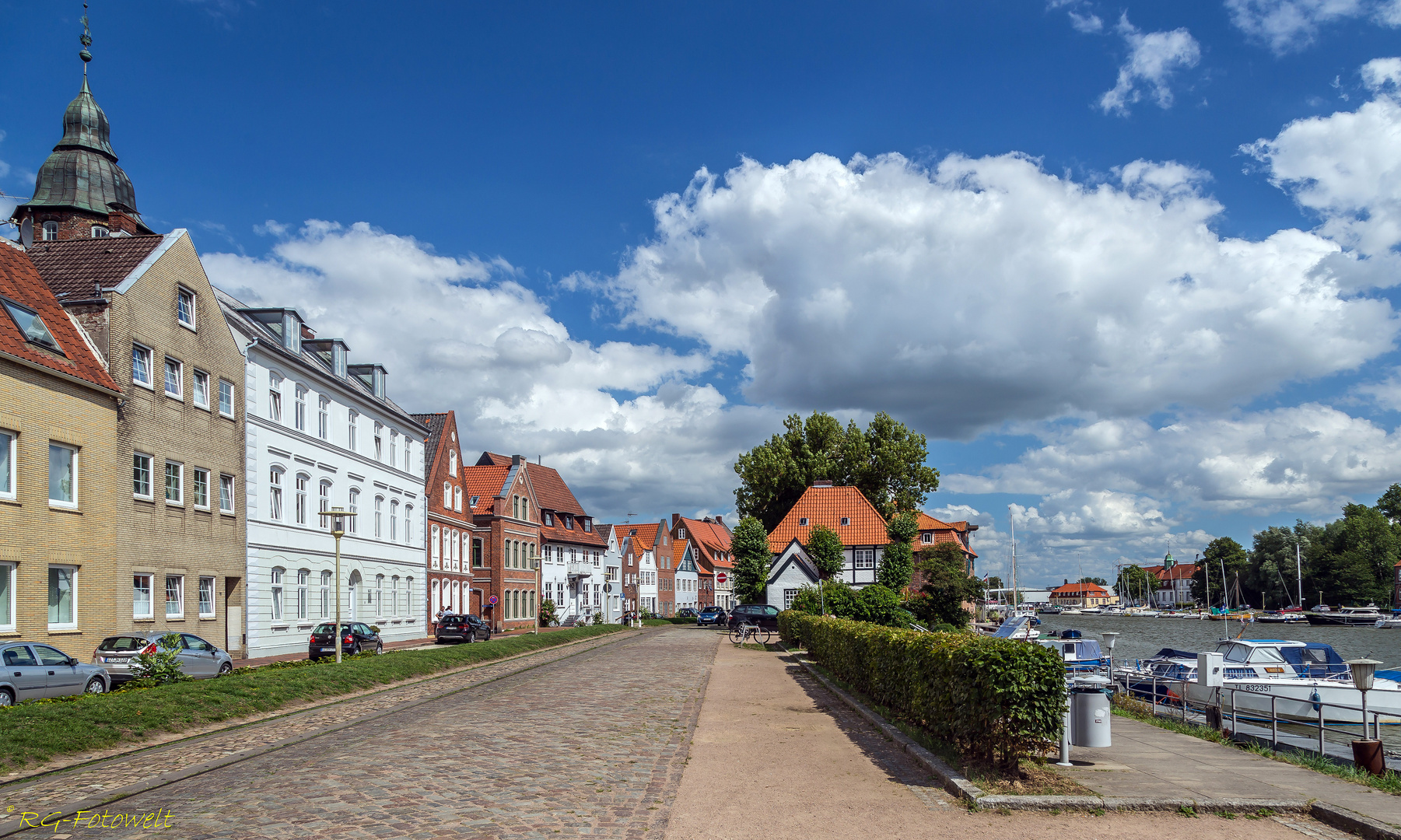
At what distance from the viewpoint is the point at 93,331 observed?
80.9 ft

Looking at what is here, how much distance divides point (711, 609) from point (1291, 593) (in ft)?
322

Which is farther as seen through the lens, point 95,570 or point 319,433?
point 319,433

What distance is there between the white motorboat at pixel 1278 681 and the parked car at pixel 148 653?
21.5 meters

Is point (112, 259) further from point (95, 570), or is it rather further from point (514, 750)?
point (514, 750)

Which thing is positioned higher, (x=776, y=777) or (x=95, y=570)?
(x=95, y=570)

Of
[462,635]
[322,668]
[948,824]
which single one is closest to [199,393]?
[322,668]

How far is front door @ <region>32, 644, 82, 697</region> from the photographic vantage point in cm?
1736

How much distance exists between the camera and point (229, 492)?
3062 centimetres

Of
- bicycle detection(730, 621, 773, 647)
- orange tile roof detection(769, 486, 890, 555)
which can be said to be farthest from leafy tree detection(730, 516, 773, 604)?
bicycle detection(730, 621, 773, 647)

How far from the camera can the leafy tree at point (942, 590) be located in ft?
192

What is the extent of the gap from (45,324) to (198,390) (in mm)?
5707

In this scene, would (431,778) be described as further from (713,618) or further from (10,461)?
(713,618)

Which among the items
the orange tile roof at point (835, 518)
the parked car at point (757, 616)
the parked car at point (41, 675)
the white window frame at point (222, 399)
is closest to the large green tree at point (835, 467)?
the orange tile roof at point (835, 518)

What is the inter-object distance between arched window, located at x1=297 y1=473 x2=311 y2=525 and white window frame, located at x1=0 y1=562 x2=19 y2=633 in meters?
13.7
